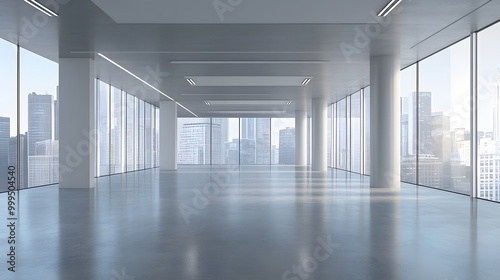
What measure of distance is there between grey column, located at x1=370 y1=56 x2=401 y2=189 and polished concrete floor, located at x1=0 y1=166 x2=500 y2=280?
5090mm

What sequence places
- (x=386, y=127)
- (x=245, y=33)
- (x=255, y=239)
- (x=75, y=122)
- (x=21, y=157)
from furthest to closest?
(x=75, y=122) < (x=386, y=127) < (x=21, y=157) < (x=245, y=33) < (x=255, y=239)

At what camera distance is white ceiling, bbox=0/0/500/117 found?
49.9ft

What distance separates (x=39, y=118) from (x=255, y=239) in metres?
17.9

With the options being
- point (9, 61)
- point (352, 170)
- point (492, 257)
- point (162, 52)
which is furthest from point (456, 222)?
point (352, 170)

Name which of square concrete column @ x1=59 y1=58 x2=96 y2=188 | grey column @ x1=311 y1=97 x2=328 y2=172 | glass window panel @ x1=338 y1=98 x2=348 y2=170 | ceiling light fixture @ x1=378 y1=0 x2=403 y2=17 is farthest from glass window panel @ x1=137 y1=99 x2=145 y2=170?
ceiling light fixture @ x1=378 y1=0 x2=403 y2=17

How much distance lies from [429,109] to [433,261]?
20440 mm

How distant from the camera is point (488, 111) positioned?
1892 centimetres

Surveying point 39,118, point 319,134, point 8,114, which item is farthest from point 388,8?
point 319,134

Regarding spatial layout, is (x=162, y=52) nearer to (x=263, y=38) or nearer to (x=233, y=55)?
(x=233, y=55)

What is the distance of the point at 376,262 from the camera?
8.06 meters

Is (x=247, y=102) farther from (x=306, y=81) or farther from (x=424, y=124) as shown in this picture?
(x=424, y=124)

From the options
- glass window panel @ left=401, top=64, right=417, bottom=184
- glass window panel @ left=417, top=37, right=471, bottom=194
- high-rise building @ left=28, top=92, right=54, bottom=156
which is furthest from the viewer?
glass window panel @ left=401, top=64, right=417, bottom=184

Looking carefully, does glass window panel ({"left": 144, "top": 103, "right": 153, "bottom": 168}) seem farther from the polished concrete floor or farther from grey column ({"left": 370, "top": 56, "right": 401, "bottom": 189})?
the polished concrete floor

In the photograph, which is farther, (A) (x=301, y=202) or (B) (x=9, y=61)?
(B) (x=9, y=61)
